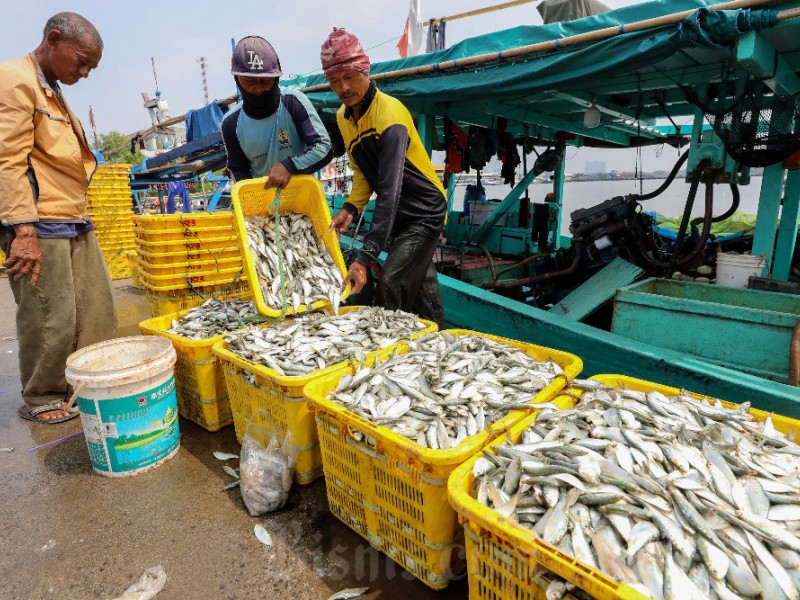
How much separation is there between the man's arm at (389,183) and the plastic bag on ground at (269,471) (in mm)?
1551

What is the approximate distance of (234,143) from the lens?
4.27m

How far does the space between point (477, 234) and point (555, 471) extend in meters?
7.20

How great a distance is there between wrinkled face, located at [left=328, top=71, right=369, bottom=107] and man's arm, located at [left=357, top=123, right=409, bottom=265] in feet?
1.20

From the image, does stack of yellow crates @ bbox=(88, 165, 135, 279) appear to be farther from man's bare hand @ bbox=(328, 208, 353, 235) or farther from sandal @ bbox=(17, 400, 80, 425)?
man's bare hand @ bbox=(328, 208, 353, 235)

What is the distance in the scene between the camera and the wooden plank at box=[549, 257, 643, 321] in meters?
4.67

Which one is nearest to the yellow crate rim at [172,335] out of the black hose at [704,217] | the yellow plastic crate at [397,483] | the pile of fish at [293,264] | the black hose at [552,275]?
the pile of fish at [293,264]

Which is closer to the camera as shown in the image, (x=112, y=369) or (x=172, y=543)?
(x=172, y=543)

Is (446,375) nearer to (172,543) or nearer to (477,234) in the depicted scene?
(172,543)

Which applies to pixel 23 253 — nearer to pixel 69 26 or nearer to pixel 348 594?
pixel 69 26

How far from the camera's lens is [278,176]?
12.1 ft

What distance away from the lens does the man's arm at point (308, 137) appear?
3.82 metres

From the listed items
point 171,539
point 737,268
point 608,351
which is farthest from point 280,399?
point 737,268

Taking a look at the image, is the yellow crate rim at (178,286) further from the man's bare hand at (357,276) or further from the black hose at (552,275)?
the black hose at (552,275)

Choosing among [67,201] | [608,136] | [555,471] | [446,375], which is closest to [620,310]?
[446,375]
